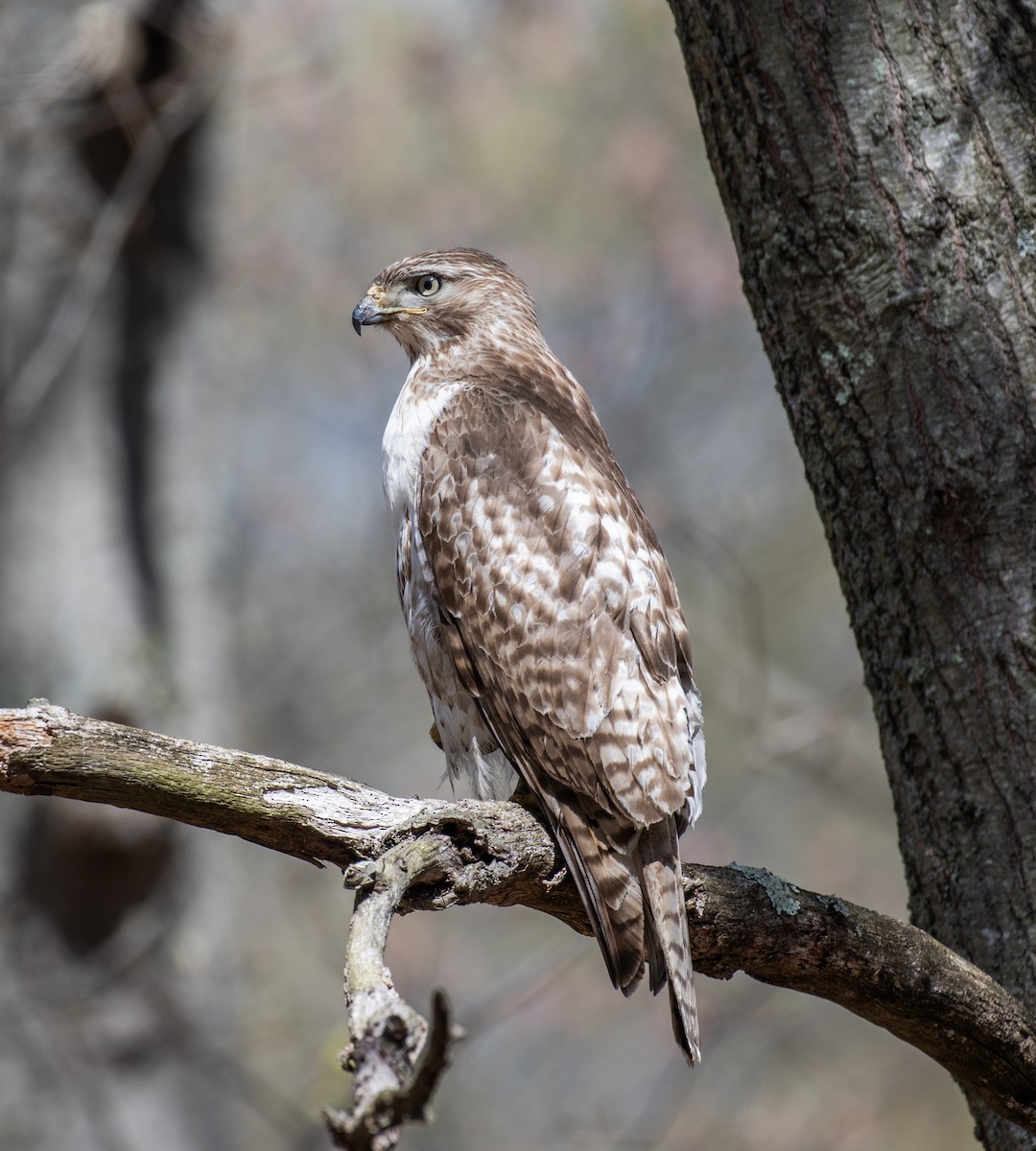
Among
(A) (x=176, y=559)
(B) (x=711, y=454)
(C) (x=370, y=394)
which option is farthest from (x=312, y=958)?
(A) (x=176, y=559)

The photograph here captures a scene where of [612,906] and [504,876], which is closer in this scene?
[504,876]

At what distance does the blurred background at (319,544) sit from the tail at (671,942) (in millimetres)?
2362

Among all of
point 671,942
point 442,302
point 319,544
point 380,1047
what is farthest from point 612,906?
point 319,544

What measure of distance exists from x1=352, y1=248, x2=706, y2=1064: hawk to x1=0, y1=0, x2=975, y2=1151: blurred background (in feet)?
6.92

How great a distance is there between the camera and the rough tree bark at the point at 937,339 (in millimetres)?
2650

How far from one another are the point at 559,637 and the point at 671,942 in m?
0.82

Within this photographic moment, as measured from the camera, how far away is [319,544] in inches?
501

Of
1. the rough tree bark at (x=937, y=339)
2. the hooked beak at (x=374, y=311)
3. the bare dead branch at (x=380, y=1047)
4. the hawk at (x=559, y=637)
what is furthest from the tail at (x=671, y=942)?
the hooked beak at (x=374, y=311)

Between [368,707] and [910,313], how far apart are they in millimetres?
9860

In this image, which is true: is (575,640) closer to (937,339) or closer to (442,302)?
(937,339)

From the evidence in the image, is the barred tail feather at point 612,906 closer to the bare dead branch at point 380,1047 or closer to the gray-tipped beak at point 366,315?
the bare dead branch at point 380,1047

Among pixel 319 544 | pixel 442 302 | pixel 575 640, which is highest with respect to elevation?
pixel 319 544

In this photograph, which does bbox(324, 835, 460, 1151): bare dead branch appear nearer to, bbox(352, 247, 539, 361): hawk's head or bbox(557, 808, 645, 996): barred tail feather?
bbox(557, 808, 645, 996): barred tail feather

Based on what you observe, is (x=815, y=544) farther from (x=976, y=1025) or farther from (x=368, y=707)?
(x=976, y=1025)
